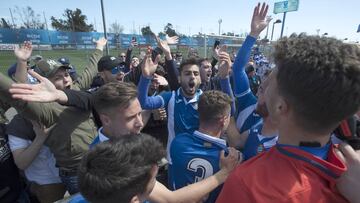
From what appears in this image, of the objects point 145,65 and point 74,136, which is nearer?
point 74,136

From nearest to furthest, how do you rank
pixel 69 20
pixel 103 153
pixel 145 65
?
1. pixel 103 153
2. pixel 145 65
3. pixel 69 20

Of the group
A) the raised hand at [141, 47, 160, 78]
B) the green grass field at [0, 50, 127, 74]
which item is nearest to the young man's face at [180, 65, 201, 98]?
the raised hand at [141, 47, 160, 78]

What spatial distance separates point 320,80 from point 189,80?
2.84m

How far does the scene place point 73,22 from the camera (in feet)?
184

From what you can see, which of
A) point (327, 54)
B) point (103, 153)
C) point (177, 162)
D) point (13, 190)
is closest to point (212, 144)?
point (177, 162)

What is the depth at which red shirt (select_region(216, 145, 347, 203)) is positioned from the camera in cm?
103

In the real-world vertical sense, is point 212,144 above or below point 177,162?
above

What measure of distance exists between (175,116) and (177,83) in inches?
Answer: 41.3

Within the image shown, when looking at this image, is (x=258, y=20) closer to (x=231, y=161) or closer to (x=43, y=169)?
(x=231, y=161)

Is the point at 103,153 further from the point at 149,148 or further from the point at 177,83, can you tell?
the point at 177,83

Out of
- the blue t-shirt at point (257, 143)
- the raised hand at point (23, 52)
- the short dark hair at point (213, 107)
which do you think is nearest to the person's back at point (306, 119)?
the blue t-shirt at point (257, 143)

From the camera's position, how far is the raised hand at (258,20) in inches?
131

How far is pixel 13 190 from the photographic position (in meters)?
2.50

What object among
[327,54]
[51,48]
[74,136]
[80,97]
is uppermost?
[327,54]
